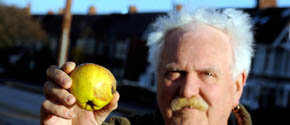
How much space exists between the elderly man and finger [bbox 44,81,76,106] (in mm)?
144

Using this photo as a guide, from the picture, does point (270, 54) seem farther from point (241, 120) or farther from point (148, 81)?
point (241, 120)

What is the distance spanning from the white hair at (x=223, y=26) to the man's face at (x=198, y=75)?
61 mm

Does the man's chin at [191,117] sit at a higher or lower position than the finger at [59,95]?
lower

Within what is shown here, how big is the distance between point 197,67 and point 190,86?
0.13 m

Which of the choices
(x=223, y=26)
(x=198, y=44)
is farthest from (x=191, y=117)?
(x=223, y=26)

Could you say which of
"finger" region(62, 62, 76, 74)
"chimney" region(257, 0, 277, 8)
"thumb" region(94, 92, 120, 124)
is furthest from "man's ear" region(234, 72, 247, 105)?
"chimney" region(257, 0, 277, 8)

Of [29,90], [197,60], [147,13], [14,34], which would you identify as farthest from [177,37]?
[14,34]

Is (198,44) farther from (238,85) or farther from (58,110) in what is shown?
(58,110)

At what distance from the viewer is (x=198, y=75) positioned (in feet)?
7.59

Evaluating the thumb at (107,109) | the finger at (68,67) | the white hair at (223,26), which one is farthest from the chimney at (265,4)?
the finger at (68,67)

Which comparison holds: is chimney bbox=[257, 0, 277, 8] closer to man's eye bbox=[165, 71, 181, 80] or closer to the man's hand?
man's eye bbox=[165, 71, 181, 80]

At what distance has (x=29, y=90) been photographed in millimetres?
26672

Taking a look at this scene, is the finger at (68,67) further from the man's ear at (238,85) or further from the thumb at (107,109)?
the man's ear at (238,85)

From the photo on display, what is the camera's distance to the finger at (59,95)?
188cm
